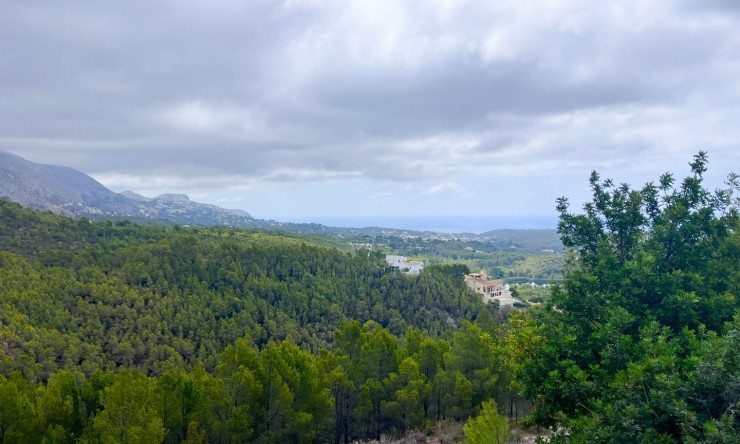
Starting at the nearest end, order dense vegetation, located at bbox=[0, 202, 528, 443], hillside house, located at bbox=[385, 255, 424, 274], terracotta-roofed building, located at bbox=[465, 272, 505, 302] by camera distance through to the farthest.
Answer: dense vegetation, located at bbox=[0, 202, 528, 443], terracotta-roofed building, located at bbox=[465, 272, 505, 302], hillside house, located at bbox=[385, 255, 424, 274]

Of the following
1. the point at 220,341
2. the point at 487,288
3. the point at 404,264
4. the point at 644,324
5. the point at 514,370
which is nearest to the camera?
the point at 644,324

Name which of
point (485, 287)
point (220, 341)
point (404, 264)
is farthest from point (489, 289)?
point (220, 341)

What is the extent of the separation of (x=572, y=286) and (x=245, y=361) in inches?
406

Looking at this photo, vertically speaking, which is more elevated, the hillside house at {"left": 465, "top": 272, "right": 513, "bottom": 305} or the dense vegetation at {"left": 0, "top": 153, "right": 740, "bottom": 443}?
the dense vegetation at {"left": 0, "top": 153, "right": 740, "bottom": 443}

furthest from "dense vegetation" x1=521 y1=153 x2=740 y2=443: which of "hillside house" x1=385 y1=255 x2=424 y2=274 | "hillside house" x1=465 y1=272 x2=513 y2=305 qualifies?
"hillside house" x1=385 y1=255 x2=424 y2=274

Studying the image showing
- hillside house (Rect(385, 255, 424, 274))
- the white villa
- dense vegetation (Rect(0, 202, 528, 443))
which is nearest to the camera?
dense vegetation (Rect(0, 202, 528, 443))

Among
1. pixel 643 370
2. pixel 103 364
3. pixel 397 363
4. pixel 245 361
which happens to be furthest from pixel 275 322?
pixel 643 370

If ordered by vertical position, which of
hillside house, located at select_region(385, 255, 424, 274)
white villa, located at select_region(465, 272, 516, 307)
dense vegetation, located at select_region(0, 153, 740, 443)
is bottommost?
white villa, located at select_region(465, 272, 516, 307)

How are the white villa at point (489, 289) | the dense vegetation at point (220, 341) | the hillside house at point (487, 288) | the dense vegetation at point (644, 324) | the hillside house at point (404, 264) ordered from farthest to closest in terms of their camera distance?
1. the hillside house at point (404, 264)
2. the hillside house at point (487, 288)
3. the white villa at point (489, 289)
4. the dense vegetation at point (220, 341)
5. the dense vegetation at point (644, 324)

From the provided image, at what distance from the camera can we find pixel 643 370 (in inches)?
269

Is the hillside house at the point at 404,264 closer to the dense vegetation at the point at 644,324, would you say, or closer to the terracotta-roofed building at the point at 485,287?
the terracotta-roofed building at the point at 485,287

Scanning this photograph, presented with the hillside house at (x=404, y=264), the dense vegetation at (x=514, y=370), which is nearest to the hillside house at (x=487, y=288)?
the hillside house at (x=404, y=264)

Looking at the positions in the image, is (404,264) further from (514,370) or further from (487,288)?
(514,370)

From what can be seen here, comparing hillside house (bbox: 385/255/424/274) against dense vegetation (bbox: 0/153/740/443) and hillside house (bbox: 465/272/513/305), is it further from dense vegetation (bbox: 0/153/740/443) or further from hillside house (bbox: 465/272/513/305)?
dense vegetation (bbox: 0/153/740/443)
